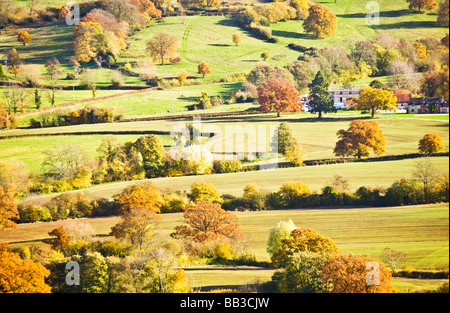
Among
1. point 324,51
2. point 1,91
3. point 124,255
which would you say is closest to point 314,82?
point 324,51

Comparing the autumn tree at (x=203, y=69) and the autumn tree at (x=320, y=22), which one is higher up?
the autumn tree at (x=320, y=22)

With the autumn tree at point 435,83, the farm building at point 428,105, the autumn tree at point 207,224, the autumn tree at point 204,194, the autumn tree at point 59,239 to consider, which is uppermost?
the autumn tree at point 435,83

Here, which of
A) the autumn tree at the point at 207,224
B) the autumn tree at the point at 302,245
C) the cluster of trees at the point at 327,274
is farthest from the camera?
the autumn tree at the point at 207,224

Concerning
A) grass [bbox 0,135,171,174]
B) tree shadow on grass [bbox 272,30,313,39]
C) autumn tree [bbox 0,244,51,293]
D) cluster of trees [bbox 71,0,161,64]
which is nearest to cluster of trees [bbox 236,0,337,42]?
tree shadow on grass [bbox 272,30,313,39]

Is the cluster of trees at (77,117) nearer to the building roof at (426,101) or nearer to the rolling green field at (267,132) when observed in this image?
the rolling green field at (267,132)

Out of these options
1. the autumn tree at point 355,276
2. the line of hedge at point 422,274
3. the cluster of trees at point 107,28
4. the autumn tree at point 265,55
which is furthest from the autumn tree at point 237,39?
the line of hedge at point 422,274

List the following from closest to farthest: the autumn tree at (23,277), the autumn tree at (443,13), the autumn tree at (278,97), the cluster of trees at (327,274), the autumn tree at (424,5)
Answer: the cluster of trees at (327,274) → the autumn tree at (23,277) → the autumn tree at (443,13) → the autumn tree at (424,5) → the autumn tree at (278,97)

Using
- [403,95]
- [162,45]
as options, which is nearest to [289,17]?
[162,45]
